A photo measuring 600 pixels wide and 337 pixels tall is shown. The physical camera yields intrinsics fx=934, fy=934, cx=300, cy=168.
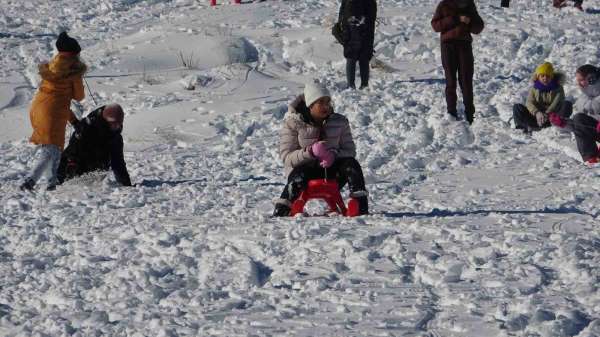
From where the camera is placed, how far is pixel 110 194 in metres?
8.66

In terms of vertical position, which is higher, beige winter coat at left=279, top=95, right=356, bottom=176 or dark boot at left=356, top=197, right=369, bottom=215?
beige winter coat at left=279, top=95, right=356, bottom=176

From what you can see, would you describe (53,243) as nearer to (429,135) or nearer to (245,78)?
(429,135)

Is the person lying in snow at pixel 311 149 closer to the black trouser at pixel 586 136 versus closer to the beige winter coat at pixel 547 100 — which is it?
the black trouser at pixel 586 136

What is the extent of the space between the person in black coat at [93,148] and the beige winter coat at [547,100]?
183 inches

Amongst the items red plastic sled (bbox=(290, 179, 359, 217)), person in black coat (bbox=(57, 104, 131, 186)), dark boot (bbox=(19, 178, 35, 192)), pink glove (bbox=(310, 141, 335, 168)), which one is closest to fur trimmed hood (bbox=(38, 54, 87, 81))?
person in black coat (bbox=(57, 104, 131, 186))

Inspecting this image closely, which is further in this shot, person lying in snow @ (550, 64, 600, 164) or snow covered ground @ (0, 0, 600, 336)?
person lying in snow @ (550, 64, 600, 164)

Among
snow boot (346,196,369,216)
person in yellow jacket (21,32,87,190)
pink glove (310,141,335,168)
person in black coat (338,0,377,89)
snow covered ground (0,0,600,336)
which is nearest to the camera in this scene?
snow covered ground (0,0,600,336)

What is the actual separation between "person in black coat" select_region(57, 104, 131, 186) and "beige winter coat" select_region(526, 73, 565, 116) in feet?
15.2

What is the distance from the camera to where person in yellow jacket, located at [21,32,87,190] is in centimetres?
883

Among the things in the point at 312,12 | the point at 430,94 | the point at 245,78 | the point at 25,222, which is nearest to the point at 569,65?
the point at 430,94

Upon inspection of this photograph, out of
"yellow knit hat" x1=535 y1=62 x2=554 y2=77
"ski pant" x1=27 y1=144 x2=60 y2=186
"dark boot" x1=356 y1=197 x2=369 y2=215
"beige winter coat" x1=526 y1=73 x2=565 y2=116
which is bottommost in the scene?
"ski pant" x1=27 y1=144 x2=60 y2=186

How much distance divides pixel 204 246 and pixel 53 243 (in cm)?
128

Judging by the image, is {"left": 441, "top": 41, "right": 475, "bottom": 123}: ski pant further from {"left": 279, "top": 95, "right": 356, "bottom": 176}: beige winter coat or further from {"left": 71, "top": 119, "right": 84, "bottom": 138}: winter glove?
{"left": 71, "top": 119, "right": 84, "bottom": 138}: winter glove

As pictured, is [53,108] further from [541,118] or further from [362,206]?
[541,118]
